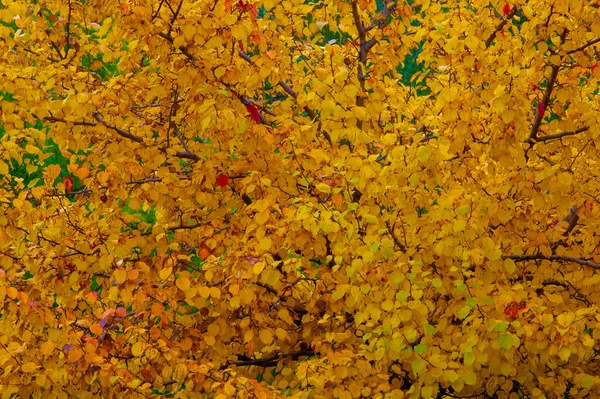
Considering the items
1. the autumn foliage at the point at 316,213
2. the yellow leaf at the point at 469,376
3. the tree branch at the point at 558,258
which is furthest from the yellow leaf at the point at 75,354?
the tree branch at the point at 558,258

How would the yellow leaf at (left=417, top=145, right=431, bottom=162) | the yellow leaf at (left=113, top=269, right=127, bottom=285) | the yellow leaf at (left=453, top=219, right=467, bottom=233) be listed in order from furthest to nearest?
the yellow leaf at (left=113, top=269, right=127, bottom=285) → the yellow leaf at (left=453, top=219, right=467, bottom=233) → the yellow leaf at (left=417, top=145, right=431, bottom=162)

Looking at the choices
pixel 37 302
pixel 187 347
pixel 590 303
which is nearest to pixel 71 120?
pixel 37 302

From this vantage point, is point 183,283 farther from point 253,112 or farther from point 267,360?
point 267,360

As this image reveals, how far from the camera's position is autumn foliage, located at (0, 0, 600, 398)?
4.86 meters

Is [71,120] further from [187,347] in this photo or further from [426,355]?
[426,355]

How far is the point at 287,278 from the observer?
6.17m

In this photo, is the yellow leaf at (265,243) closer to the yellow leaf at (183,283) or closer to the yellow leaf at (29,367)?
the yellow leaf at (183,283)

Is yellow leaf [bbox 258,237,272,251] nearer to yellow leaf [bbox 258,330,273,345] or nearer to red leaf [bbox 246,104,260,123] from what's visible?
yellow leaf [bbox 258,330,273,345]

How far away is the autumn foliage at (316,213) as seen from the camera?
15.9ft

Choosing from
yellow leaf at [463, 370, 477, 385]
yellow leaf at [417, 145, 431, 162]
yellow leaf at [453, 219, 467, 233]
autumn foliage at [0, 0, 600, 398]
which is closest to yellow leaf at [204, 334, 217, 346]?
autumn foliage at [0, 0, 600, 398]

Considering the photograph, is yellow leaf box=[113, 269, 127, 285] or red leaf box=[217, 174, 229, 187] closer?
yellow leaf box=[113, 269, 127, 285]

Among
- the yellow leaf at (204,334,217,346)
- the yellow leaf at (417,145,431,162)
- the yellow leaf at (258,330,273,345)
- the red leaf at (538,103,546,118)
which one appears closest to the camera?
the yellow leaf at (417,145,431,162)

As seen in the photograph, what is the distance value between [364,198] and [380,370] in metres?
1.11

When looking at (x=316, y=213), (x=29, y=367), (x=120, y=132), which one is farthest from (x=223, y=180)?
(x=29, y=367)
